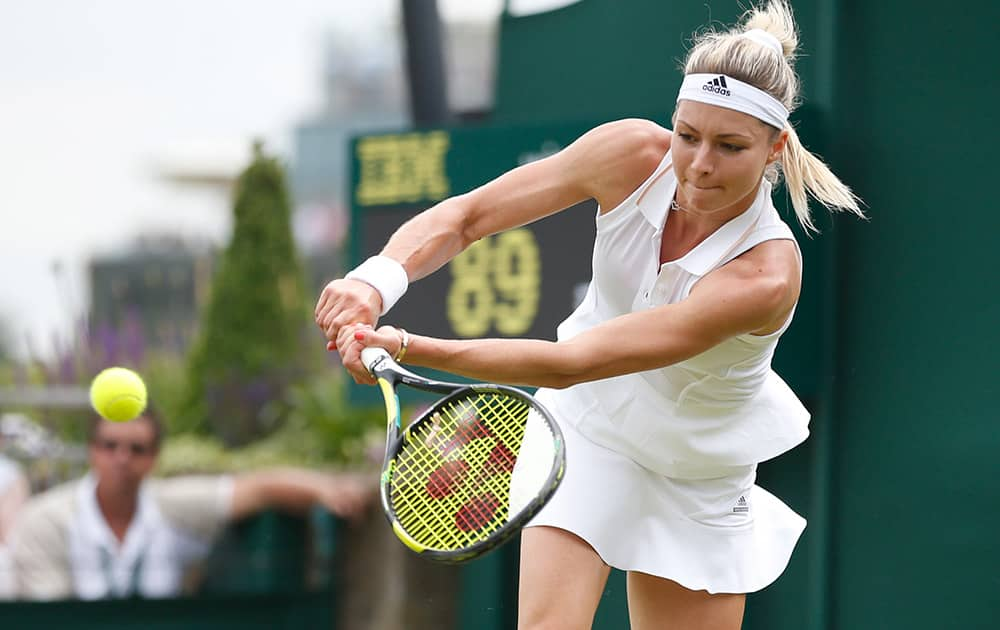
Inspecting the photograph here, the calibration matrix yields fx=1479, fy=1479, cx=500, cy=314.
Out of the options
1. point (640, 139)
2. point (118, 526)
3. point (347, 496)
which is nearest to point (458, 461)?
point (640, 139)

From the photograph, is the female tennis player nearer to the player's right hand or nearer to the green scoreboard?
the player's right hand

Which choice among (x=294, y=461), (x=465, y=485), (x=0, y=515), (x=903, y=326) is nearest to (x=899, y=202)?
(x=903, y=326)

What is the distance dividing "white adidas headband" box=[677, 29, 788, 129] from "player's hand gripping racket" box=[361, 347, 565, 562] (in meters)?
0.56

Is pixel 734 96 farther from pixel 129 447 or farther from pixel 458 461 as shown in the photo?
pixel 129 447

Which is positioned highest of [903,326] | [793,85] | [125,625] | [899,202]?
[793,85]

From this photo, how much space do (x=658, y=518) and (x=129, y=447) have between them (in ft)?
12.8

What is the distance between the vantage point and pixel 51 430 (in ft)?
22.7

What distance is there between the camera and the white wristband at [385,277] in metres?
2.57

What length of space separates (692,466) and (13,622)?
453 centimetres

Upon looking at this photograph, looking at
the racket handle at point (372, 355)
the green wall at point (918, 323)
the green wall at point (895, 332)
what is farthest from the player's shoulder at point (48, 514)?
the racket handle at point (372, 355)

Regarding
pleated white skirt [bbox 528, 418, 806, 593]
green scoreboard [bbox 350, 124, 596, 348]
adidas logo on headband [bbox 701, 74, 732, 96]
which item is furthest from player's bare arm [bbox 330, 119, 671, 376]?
green scoreboard [bbox 350, 124, 596, 348]

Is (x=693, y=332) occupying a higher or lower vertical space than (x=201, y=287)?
higher

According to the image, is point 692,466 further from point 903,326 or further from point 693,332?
point 903,326

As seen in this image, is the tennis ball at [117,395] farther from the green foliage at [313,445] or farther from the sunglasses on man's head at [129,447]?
the green foliage at [313,445]
